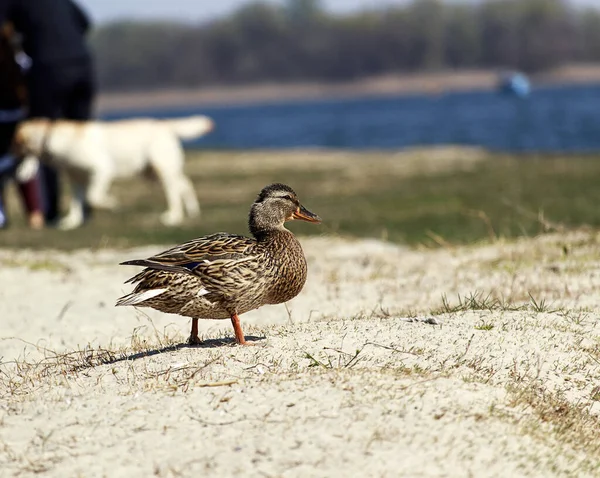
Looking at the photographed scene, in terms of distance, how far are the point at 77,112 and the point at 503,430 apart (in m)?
14.3

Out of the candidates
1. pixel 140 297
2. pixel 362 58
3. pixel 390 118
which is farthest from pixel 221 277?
pixel 362 58

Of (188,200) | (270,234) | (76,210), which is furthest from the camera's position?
(188,200)

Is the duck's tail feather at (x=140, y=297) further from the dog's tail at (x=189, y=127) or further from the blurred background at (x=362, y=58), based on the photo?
the blurred background at (x=362, y=58)

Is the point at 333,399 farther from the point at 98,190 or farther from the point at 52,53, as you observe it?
the point at 52,53

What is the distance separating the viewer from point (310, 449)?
4.59 meters

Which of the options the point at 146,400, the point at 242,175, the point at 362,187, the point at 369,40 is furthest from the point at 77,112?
the point at 369,40

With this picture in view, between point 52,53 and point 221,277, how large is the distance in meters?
11.8

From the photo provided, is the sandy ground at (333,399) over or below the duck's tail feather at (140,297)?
below

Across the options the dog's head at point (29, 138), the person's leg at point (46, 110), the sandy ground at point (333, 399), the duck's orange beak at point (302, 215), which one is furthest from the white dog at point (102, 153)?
the duck's orange beak at point (302, 215)

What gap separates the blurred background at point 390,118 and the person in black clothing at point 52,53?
7.03 feet

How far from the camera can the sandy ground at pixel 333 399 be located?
15.0 feet

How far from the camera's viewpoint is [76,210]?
675 inches

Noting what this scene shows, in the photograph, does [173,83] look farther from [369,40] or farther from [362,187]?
[362,187]

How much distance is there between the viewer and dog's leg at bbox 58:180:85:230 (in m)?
16.9
